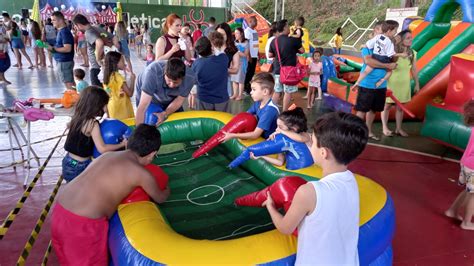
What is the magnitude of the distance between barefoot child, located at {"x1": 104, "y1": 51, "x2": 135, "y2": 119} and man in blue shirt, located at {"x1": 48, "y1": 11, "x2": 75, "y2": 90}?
1.81 m

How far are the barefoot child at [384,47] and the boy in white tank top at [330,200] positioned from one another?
136 inches

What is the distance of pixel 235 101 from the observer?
696cm

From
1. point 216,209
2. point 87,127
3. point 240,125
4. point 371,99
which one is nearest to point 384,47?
point 371,99

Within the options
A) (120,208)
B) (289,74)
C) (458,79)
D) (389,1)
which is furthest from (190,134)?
(389,1)

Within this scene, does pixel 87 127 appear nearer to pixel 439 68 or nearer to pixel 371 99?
pixel 371 99

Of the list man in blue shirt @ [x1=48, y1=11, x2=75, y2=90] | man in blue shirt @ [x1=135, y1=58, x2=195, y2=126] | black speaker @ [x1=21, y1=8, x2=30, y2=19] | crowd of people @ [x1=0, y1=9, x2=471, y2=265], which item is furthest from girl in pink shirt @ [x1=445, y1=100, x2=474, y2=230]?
black speaker @ [x1=21, y1=8, x2=30, y2=19]

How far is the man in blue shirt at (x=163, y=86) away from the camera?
3.08 metres

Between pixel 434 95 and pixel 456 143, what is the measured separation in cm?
142

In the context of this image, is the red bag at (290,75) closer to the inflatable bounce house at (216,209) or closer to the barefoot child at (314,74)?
the barefoot child at (314,74)

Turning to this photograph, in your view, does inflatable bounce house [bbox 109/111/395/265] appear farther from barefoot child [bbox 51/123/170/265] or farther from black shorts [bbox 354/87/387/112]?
black shorts [bbox 354/87/387/112]

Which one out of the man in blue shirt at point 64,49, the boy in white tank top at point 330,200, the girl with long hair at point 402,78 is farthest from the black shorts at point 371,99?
the man in blue shirt at point 64,49

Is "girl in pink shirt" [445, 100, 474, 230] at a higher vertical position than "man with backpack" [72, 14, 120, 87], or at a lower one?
lower

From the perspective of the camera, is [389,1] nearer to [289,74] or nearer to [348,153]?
[289,74]

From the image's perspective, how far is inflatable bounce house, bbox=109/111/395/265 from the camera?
182cm
